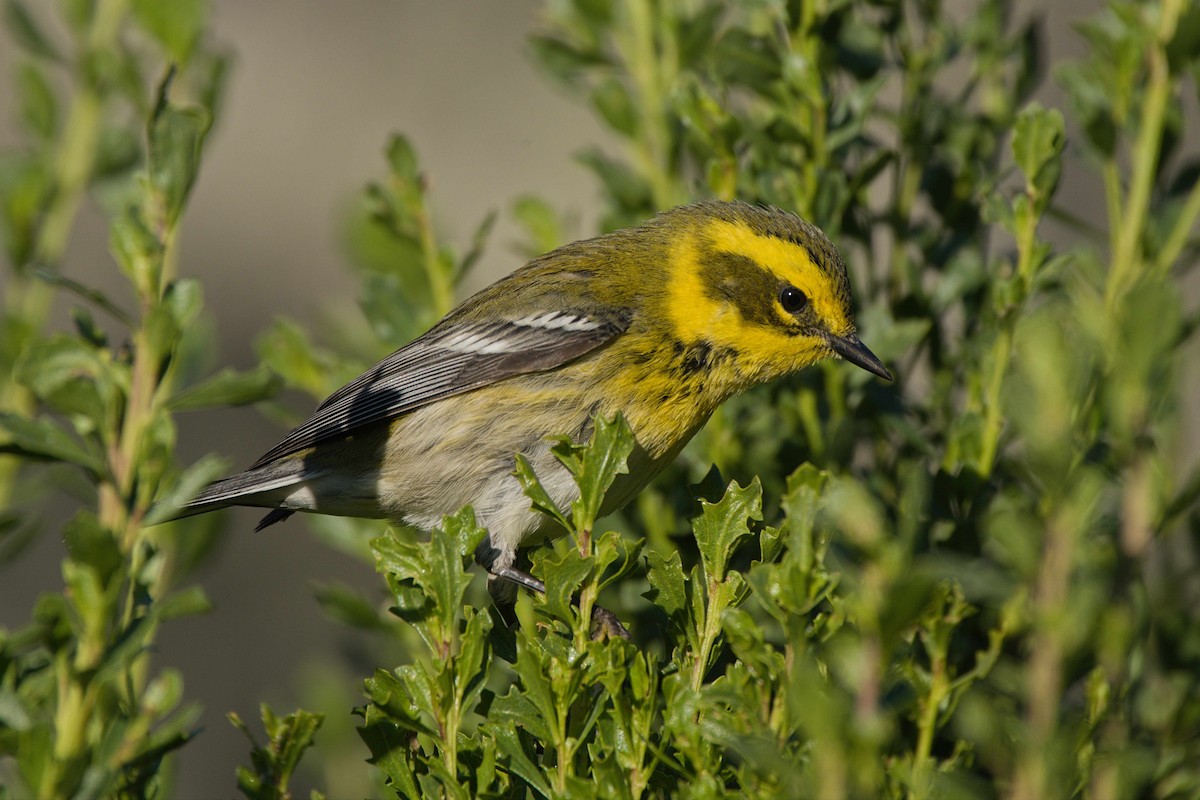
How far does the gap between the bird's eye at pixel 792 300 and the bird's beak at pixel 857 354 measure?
0.32m

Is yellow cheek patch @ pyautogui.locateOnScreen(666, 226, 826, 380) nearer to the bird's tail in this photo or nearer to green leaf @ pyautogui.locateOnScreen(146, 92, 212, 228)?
the bird's tail

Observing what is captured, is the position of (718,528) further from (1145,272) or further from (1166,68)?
(1166,68)

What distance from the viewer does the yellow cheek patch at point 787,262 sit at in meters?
3.30

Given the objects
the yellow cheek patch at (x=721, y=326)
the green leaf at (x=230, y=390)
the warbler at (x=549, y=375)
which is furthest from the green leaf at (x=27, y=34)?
the yellow cheek patch at (x=721, y=326)

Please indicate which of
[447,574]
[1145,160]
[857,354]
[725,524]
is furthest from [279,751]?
[1145,160]

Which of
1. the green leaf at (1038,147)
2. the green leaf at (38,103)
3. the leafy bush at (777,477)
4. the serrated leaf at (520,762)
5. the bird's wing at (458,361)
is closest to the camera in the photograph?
the leafy bush at (777,477)

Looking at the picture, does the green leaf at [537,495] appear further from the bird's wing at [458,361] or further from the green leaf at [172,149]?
the bird's wing at [458,361]

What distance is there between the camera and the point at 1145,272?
A: 7.61 feet

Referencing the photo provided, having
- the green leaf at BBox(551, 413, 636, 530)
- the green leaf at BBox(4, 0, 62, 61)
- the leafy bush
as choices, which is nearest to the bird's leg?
the leafy bush

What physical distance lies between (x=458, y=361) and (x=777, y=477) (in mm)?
1343

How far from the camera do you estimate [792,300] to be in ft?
11.6

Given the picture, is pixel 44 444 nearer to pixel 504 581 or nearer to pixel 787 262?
pixel 504 581

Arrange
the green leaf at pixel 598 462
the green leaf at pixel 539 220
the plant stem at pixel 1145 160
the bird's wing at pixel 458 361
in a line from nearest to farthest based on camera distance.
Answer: the green leaf at pixel 598 462, the plant stem at pixel 1145 160, the green leaf at pixel 539 220, the bird's wing at pixel 458 361

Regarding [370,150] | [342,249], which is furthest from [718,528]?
[370,150]
